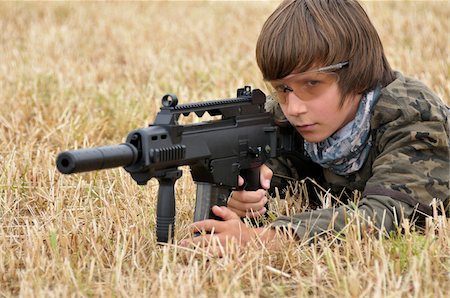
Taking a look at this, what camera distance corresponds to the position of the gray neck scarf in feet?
11.6

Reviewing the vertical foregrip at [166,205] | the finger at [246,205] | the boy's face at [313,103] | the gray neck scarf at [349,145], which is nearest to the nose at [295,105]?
the boy's face at [313,103]

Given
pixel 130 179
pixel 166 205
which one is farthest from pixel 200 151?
pixel 130 179

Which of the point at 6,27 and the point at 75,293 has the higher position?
the point at 6,27

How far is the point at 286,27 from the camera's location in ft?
11.2

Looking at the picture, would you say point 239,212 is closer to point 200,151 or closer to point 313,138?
point 313,138

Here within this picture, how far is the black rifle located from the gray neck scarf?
151 millimetres

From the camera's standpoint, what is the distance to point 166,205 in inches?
120

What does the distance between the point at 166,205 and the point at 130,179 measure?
3.33ft

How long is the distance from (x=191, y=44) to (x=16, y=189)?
432 centimetres

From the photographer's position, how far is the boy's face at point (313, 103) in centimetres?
338

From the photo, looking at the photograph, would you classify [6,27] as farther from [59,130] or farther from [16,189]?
[16,189]

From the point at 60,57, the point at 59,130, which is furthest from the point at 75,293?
the point at 60,57

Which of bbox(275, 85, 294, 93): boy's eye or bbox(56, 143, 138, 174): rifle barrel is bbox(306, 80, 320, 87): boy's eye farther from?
bbox(56, 143, 138, 174): rifle barrel

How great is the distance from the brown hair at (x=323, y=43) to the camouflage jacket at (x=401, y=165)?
134 millimetres
